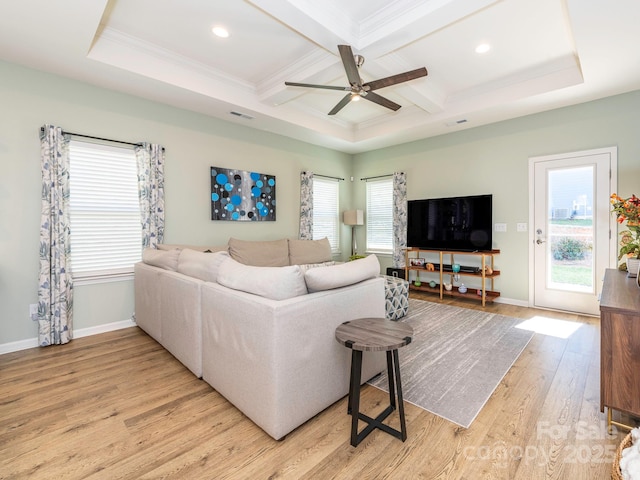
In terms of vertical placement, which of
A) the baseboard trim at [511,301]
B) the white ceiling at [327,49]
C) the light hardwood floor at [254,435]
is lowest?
the light hardwood floor at [254,435]

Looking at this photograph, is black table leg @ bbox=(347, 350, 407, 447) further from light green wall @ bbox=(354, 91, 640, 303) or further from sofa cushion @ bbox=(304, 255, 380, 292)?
light green wall @ bbox=(354, 91, 640, 303)

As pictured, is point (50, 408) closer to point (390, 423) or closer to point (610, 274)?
point (390, 423)

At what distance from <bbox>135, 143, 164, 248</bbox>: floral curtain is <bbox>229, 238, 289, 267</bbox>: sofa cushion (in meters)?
0.94

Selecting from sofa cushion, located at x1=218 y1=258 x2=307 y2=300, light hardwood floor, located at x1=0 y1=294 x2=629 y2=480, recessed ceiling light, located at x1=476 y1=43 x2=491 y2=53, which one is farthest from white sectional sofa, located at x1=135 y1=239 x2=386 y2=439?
recessed ceiling light, located at x1=476 y1=43 x2=491 y2=53

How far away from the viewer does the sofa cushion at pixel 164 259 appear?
2.95m

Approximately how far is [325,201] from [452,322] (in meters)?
3.42

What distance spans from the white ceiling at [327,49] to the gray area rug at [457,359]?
282cm

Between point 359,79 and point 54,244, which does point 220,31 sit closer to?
point 359,79

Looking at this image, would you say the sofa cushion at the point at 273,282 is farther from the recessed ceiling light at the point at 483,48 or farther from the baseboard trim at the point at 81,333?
the recessed ceiling light at the point at 483,48

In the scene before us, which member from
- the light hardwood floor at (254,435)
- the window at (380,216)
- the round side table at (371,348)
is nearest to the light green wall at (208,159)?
the window at (380,216)

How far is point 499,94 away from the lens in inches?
155

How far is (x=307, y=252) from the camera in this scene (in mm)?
4879

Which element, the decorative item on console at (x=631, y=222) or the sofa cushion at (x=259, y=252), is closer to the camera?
the decorative item on console at (x=631, y=222)

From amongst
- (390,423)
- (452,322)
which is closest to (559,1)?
(452,322)
